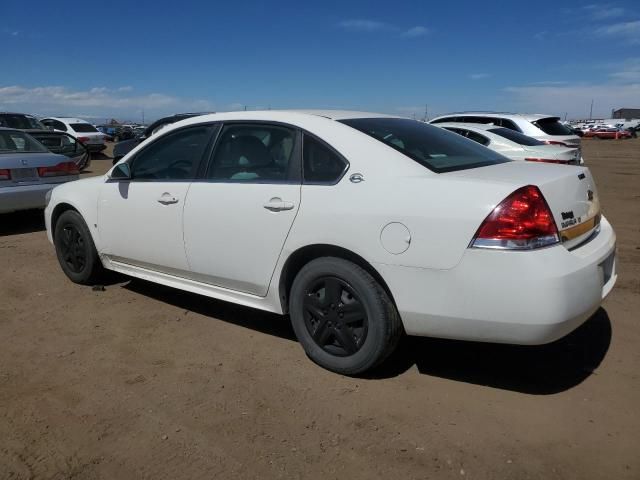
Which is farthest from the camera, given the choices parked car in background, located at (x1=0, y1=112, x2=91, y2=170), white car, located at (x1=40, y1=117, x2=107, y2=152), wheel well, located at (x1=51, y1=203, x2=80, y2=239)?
white car, located at (x1=40, y1=117, x2=107, y2=152)

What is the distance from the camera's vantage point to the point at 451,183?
295 cm

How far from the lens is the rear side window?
334 centimetres

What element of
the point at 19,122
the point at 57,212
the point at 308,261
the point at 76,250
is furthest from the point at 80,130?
the point at 308,261

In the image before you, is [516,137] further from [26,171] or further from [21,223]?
[21,223]

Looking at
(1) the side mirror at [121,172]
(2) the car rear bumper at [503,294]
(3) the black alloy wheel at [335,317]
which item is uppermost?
(1) the side mirror at [121,172]

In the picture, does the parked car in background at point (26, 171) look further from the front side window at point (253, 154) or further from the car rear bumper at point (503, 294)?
the car rear bumper at point (503, 294)

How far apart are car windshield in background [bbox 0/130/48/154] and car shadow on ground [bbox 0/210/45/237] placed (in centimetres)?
96

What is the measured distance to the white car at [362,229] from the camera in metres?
2.79

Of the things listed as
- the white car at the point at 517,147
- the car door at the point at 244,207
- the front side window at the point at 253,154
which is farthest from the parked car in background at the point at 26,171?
the white car at the point at 517,147

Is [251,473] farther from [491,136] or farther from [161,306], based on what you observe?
[491,136]

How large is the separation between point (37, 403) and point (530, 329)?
2687mm

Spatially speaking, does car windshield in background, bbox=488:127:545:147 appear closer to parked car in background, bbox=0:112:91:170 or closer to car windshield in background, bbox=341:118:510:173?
car windshield in background, bbox=341:118:510:173

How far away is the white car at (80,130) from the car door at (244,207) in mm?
20680

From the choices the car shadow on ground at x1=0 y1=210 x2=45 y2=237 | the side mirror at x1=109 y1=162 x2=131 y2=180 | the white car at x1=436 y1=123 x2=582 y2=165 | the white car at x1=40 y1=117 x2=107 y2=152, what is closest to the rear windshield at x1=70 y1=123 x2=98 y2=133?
the white car at x1=40 y1=117 x2=107 y2=152
